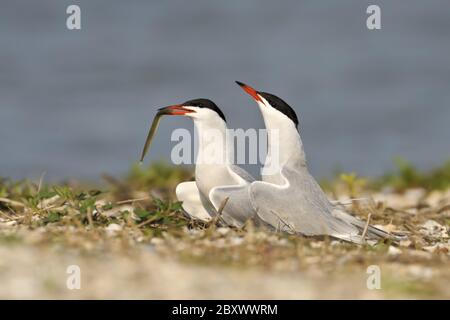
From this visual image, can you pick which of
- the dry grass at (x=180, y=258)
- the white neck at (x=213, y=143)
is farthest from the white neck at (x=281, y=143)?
the dry grass at (x=180, y=258)

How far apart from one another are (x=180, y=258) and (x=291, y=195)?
1.12m

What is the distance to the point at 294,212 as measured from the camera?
580 centimetres

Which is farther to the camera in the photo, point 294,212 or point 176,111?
point 176,111

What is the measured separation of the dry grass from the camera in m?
4.41

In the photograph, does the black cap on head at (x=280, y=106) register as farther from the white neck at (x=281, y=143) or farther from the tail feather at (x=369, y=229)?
the tail feather at (x=369, y=229)

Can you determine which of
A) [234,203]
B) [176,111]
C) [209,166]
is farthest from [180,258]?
[176,111]

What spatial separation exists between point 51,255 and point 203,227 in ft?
4.50

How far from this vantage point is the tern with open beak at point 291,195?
579 cm

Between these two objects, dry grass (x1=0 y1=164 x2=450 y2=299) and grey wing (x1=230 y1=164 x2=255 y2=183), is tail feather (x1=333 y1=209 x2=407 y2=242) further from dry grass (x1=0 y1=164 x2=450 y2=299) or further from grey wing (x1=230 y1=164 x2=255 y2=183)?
grey wing (x1=230 y1=164 x2=255 y2=183)

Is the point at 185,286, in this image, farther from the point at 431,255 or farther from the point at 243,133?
the point at 243,133

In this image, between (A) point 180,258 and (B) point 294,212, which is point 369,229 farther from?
(A) point 180,258

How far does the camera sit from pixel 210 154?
6.18m

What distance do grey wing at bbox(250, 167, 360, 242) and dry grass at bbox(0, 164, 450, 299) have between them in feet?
0.27
